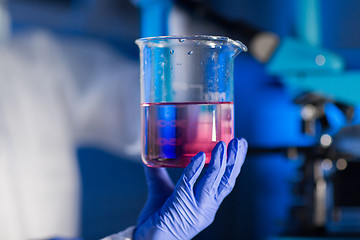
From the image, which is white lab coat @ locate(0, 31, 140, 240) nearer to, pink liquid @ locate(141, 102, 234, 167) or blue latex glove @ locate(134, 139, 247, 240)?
blue latex glove @ locate(134, 139, 247, 240)

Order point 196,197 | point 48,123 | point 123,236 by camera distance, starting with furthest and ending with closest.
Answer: point 48,123
point 123,236
point 196,197

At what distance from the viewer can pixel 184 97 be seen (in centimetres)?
101

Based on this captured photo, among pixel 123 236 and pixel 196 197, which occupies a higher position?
pixel 196 197

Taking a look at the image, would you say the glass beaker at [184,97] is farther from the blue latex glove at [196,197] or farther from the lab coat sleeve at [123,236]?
the lab coat sleeve at [123,236]

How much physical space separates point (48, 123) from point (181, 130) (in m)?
0.77

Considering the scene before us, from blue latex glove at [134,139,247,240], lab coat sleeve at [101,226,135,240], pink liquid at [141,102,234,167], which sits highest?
pink liquid at [141,102,234,167]

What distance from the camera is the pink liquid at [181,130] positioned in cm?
94

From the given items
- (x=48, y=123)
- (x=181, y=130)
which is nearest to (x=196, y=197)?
(x=181, y=130)

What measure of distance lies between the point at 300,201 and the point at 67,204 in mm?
1026

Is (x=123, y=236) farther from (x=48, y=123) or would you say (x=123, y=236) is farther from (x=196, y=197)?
(x=48, y=123)

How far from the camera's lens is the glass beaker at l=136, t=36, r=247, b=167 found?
94 cm

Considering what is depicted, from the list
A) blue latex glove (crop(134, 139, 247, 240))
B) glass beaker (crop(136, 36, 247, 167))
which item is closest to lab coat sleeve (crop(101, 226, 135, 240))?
blue latex glove (crop(134, 139, 247, 240))

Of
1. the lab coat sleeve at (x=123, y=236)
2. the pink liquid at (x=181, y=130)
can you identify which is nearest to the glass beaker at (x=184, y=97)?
the pink liquid at (x=181, y=130)

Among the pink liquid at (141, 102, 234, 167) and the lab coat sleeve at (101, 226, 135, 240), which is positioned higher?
the pink liquid at (141, 102, 234, 167)
